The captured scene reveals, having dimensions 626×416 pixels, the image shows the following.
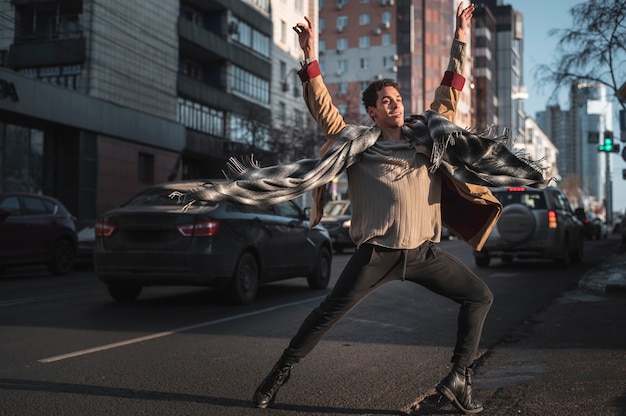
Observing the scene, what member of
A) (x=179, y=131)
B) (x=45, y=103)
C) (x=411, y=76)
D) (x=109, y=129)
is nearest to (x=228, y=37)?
(x=179, y=131)

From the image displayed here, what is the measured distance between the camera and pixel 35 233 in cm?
1535

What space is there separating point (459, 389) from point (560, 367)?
175 cm

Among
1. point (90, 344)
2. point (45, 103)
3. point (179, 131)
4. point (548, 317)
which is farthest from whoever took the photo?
point (179, 131)

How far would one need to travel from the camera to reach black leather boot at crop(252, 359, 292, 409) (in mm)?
4309

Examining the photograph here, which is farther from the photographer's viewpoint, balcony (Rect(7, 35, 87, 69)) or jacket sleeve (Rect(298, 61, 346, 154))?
balcony (Rect(7, 35, 87, 69))

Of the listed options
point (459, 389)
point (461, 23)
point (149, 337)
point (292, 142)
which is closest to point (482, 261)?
point (149, 337)

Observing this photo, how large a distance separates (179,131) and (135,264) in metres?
26.4

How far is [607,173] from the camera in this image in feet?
222

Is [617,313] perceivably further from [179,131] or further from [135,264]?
[179,131]

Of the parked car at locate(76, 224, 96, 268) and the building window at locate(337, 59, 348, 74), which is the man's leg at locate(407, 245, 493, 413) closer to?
the parked car at locate(76, 224, 96, 268)

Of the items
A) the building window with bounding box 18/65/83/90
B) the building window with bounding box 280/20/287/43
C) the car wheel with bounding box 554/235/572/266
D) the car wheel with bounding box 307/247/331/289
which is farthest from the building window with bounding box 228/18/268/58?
the car wheel with bounding box 307/247/331/289

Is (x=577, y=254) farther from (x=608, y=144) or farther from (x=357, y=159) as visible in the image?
(x=357, y=159)

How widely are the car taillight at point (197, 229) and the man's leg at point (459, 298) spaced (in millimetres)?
5190

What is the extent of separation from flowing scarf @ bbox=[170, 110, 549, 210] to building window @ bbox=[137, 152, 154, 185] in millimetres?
29677
